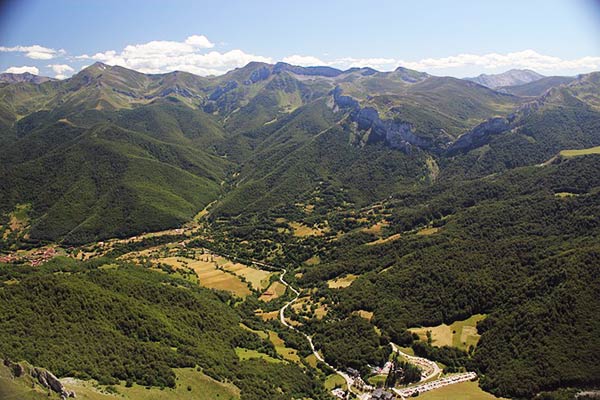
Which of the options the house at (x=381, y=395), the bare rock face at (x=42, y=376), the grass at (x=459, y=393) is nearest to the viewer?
the bare rock face at (x=42, y=376)

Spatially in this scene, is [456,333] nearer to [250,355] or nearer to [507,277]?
[507,277]

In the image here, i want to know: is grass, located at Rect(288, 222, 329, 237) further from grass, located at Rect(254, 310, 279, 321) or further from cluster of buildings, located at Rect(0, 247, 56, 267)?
cluster of buildings, located at Rect(0, 247, 56, 267)

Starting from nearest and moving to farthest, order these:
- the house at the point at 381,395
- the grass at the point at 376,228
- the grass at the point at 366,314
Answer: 1. the house at the point at 381,395
2. the grass at the point at 366,314
3. the grass at the point at 376,228

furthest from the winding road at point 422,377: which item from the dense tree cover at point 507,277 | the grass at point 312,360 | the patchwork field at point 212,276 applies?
the patchwork field at point 212,276

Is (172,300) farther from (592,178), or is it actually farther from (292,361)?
(592,178)

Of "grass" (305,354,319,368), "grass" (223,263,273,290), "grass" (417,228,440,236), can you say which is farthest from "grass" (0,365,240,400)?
"grass" (417,228,440,236)

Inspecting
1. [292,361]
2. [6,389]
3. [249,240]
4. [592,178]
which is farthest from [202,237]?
[6,389]

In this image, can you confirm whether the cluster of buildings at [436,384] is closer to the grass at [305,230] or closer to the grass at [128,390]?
the grass at [128,390]

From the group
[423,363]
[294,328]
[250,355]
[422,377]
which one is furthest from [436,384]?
[294,328]
